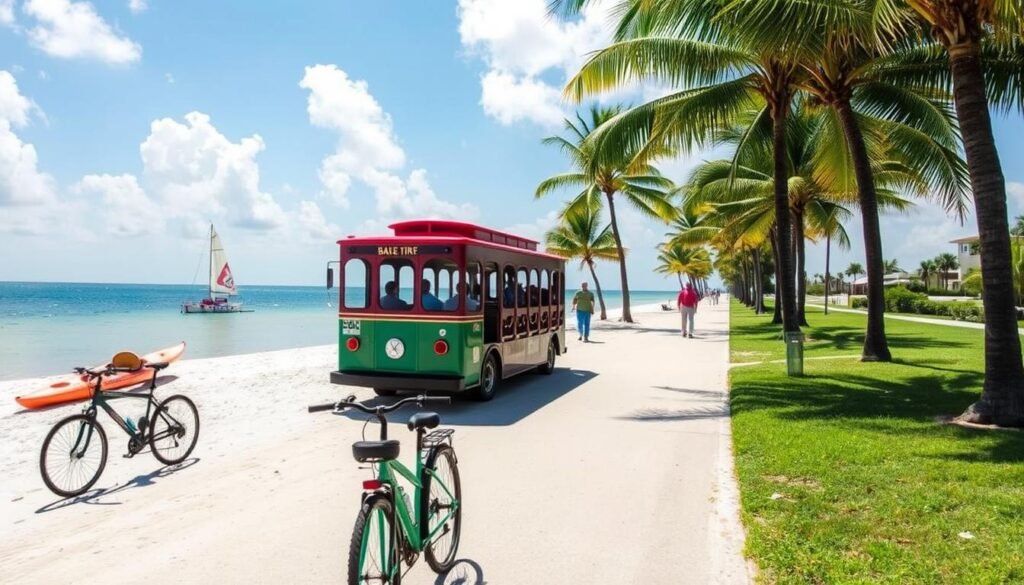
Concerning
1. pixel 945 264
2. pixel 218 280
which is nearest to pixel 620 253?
pixel 218 280

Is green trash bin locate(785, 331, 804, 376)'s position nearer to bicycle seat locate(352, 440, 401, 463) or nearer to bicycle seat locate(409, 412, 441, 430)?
bicycle seat locate(409, 412, 441, 430)

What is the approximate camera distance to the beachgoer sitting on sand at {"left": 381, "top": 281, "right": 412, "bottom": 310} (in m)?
10.1

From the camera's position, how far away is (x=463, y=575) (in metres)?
4.20

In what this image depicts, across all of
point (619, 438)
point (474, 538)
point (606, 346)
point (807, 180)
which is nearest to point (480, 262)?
point (619, 438)

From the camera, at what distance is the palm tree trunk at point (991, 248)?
7.86 m

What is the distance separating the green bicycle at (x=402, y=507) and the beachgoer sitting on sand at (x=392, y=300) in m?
5.88

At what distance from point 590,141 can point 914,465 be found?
1103 centimetres

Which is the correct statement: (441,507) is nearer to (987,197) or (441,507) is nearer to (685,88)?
(987,197)

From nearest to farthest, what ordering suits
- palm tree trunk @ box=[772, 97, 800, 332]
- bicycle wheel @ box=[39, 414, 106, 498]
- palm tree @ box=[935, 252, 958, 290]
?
bicycle wheel @ box=[39, 414, 106, 498]
palm tree trunk @ box=[772, 97, 800, 332]
palm tree @ box=[935, 252, 958, 290]

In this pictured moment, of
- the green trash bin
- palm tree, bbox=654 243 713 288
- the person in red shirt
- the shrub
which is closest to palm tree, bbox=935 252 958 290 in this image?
palm tree, bbox=654 243 713 288

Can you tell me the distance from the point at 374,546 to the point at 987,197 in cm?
795

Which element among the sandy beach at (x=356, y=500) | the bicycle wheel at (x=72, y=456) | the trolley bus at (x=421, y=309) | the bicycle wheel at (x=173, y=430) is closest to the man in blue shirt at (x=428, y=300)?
the trolley bus at (x=421, y=309)

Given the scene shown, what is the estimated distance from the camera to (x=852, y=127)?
43.8 feet

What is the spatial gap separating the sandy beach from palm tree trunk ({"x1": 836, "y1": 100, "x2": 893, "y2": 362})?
5654mm
